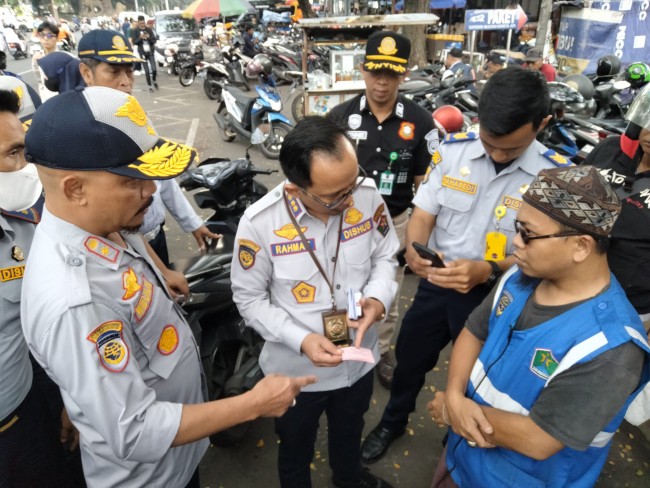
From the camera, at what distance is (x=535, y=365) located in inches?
52.7

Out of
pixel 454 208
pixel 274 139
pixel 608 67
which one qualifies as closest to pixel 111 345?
pixel 454 208

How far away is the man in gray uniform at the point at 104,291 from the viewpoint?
3.63 ft

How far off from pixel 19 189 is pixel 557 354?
6.63 feet

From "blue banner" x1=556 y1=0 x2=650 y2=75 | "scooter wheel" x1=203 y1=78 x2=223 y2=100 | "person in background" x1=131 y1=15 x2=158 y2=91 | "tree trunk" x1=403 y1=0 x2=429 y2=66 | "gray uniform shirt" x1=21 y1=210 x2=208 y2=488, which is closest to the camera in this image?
"gray uniform shirt" x1=21 y1=210 x2=208 y2=488

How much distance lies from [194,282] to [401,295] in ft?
7.38

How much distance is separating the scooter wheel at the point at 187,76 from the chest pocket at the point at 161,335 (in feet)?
46.5

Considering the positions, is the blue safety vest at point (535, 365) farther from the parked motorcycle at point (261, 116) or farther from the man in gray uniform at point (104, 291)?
the parked motorcycle at point (261, 116)

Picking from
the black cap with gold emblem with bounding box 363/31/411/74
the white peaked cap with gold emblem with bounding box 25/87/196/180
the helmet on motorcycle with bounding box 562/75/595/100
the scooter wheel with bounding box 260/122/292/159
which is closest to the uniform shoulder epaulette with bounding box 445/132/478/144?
the black cap with gold emblem with bounding box 363/31/411/74

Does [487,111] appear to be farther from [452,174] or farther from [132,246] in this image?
[132,246]

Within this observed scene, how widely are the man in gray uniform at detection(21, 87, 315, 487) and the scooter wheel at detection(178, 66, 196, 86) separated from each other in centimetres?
1415

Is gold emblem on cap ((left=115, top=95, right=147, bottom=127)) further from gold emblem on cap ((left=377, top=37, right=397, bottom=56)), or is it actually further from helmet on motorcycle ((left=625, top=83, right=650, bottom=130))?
gold emblem on cap ((left=377, top=37, right=397, bottom=56))

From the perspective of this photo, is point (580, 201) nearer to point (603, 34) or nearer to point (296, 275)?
point (296, 275)

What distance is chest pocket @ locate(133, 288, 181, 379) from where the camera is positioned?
4.38 feet

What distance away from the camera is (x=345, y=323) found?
1.74m
